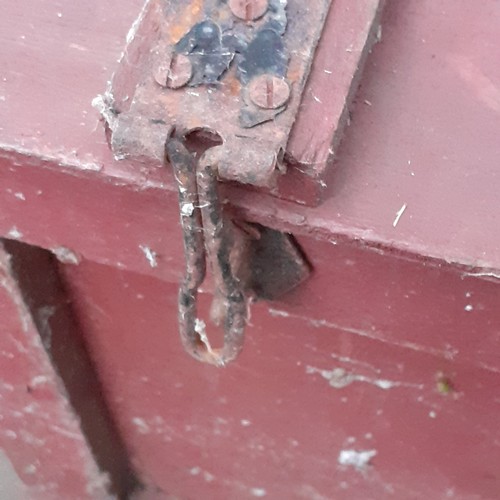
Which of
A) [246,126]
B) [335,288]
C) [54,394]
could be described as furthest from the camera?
[54,394]

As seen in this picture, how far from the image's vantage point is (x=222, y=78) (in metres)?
0.56

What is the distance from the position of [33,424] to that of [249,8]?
92cm

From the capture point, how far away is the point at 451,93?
58cm

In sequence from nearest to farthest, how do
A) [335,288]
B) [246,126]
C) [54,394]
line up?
[246,126] < [335,288] < [54,394]

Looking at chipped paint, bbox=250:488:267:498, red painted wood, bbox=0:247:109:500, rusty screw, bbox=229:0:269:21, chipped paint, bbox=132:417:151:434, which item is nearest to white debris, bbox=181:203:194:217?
rusty screw, bbox=229:0:269:21

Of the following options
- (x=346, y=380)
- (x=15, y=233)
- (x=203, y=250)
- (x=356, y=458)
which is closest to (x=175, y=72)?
(x=203, y=250)

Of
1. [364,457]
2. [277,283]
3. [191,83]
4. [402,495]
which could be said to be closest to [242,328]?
[277,283]

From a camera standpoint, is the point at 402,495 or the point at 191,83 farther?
the point at 402,495

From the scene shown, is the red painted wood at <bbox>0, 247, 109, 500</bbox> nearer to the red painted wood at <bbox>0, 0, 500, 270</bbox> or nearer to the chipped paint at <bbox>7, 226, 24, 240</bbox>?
the chipped paint at <bbox>7, 226, 24, 240</bbox>

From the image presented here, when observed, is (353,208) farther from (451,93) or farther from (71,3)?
(71,3)

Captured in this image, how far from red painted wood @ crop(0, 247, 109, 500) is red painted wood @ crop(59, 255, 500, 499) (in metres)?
0.08

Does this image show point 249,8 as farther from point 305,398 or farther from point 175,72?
point 305,398

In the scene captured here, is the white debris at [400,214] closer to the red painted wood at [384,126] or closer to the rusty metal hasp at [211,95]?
the red painted wood at [384,126]

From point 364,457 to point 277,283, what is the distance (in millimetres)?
525
